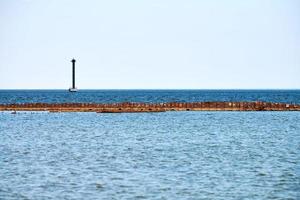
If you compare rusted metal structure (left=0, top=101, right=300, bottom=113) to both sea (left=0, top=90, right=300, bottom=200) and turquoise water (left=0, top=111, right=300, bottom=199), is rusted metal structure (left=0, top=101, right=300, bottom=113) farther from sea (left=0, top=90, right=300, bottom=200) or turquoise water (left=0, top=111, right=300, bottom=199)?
turquoise water (left=0, top=111, right=300, bottom=199)

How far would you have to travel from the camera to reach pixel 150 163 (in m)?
36.7

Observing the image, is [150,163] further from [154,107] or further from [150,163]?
[154,107]

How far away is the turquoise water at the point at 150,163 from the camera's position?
91.6 ft

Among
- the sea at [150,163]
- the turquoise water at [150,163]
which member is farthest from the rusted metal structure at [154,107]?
the turquoise water at [150,163]

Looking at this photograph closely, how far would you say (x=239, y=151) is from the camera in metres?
43.5

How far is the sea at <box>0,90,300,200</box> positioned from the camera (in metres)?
27.9

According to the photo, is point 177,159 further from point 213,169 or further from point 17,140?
point 17,140

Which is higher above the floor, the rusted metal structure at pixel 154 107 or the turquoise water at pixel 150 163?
the rusted metal structure at pixel 154 107

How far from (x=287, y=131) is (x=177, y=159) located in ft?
85.1

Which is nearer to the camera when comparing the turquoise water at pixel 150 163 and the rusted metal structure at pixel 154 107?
the turquoise water at pixel 150 163

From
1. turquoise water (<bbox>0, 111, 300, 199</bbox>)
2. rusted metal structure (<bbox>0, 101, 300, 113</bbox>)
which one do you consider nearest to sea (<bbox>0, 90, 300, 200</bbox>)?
turquoise water (<bbox>0, 111, 300, 199</bbox>)

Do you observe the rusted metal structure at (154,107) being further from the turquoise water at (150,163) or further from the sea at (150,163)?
the turquoise water at (150,163)

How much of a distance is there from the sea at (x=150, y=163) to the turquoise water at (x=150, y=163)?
39 mm

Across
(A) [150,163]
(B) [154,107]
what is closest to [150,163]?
(A) [150,163]
